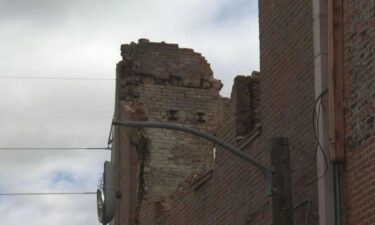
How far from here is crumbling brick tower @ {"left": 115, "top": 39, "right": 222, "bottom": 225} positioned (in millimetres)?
29375

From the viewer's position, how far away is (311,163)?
16.7 m

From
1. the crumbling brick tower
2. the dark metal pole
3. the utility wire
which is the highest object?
the crumbling brick tower

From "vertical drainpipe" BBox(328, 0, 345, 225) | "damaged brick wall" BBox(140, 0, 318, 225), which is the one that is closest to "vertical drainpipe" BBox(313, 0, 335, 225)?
"vertical drainpipe" BBox(328, 0, 345, 225)

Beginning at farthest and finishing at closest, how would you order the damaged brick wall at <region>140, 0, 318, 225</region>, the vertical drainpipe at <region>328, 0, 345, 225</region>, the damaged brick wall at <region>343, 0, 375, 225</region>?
1. the damaged brick wall at <region>140, 0, 318, 225</region>
2. the vertical drainpipe at <region>328, 0, 345, 225</region>
3. the damaged brick wall at <region>343, 0, 375, 225</region>

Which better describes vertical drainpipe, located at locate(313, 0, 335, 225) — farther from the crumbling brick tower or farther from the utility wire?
the crumbling brick tower

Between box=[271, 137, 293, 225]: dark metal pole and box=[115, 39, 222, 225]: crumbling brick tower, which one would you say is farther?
box=[115, 39, 222, 225]: crumbling brick tower

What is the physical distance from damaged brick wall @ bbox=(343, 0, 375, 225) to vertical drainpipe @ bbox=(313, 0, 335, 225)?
0.38 meters

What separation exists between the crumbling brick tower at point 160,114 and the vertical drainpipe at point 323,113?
Result: 1268 centimetres

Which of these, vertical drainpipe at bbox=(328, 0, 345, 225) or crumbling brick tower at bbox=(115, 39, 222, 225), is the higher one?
crumbling brick tower at bbox=(115, 39, 222, 225)

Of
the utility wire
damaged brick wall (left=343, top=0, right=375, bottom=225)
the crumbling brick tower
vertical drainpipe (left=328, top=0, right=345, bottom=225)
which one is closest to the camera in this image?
damaged brick wall (left=343, top=0, right=375, bottom=225)

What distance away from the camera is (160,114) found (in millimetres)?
30984

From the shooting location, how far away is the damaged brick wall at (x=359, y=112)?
48.4ft

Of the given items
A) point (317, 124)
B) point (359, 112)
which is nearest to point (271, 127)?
point (317, 124)

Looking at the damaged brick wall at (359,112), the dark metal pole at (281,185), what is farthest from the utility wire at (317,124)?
the dark metal pole at (281,185)
